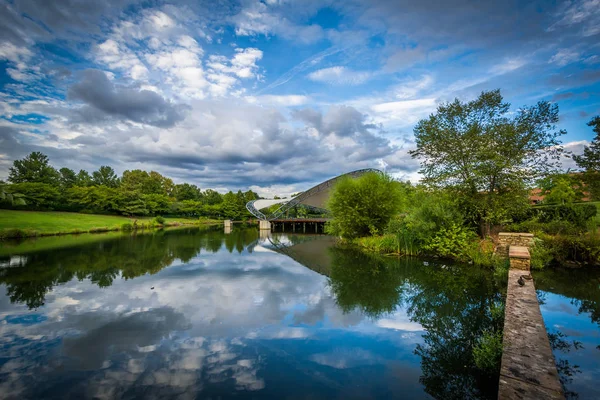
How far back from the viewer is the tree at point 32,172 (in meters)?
56.4

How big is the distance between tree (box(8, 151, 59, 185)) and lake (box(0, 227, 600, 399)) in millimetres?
58378

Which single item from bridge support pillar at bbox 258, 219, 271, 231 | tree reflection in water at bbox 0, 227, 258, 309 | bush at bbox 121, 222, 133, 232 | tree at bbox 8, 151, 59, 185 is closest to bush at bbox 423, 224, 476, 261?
tree reflection in water at bbox 0, 227, 258, 309

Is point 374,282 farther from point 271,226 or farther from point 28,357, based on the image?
point 271,226

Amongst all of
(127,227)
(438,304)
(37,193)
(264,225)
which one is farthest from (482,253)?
(37,193)

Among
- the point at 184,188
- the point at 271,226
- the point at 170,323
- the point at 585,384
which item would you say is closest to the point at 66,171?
the point at 184,188

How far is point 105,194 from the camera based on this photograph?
52.9 m

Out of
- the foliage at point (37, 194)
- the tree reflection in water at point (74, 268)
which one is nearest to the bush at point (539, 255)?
the tree reflection in water at point (74, 268)

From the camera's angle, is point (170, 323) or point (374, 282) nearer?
point (170, 323)

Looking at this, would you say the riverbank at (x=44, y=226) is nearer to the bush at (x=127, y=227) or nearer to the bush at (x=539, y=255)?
the bush at (x=127, y=227)

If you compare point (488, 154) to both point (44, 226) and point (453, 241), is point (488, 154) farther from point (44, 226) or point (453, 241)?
point (44, 226)

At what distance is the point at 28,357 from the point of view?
18.6 ft

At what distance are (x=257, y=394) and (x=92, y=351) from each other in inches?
154

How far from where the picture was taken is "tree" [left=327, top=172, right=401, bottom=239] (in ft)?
78.9

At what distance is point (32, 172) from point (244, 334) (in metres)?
72.7
